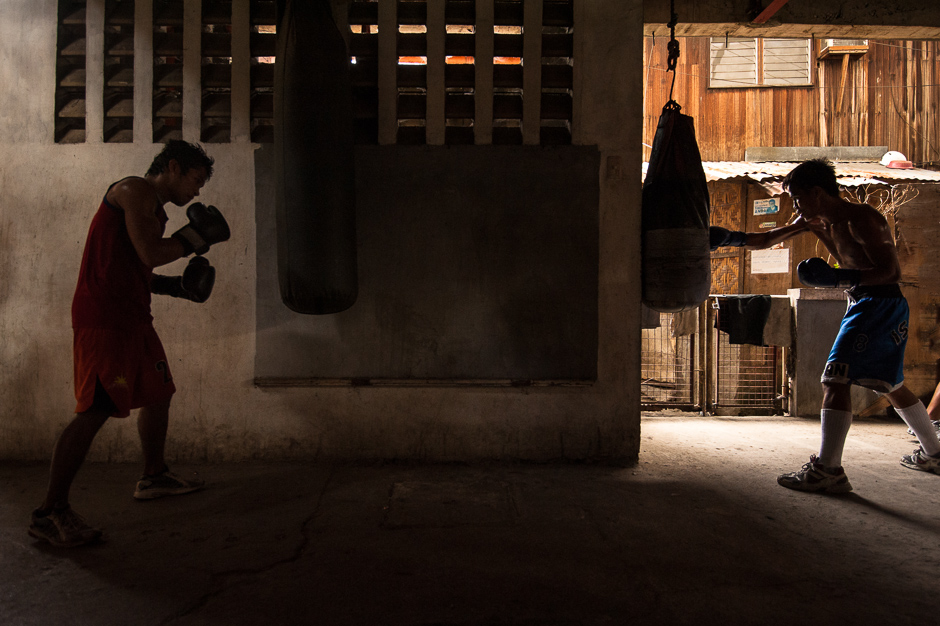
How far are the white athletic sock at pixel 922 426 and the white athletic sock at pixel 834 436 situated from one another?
603 mm

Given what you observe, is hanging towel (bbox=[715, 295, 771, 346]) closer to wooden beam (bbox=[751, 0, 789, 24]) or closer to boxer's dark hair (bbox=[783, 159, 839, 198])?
boxer's dark hair (bbox=[783, 159, 839, 198])

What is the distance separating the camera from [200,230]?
2502 millimetres

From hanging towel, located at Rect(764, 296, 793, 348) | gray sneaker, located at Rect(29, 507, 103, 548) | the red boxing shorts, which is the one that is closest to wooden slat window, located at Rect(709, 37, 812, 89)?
hanging towel, located at Rect(764, 296, 793, 348)

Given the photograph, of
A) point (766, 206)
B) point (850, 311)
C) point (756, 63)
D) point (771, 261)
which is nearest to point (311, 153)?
point (850, 311)

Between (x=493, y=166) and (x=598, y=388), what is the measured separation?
1.50m

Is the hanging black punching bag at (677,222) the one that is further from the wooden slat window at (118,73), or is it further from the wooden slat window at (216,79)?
the wooden slat window at (118,73)

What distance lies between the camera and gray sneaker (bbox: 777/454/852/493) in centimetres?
278

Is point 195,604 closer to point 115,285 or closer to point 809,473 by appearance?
point 115,285

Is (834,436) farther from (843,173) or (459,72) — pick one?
(843,173)

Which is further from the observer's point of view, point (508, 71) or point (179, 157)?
point (508, 71)

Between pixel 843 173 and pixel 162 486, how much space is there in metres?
8.29

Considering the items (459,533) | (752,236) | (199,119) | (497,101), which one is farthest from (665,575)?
(199,119)

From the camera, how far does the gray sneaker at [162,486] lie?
2.64m

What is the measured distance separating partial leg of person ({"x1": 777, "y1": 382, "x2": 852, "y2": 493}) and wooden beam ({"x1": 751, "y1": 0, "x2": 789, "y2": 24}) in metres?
2.62
